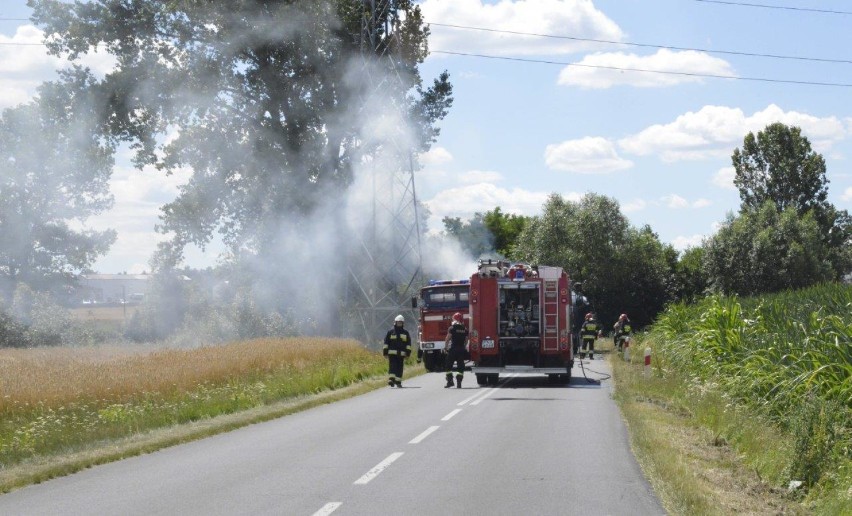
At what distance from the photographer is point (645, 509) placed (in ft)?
29.4

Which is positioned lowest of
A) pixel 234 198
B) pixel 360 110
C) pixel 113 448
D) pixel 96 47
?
pixel 113 448

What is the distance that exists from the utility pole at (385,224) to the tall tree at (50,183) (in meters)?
12.9

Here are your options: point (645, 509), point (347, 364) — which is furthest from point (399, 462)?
point (347, 364)

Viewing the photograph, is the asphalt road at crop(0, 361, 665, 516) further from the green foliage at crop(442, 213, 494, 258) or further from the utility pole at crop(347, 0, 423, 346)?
the green foliage at crop(442, 213, 494, 258)

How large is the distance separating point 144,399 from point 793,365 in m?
11.5

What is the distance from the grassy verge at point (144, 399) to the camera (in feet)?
45.4

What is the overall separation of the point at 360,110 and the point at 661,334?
16.7 m

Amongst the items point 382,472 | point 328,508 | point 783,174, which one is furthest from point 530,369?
point 783,174

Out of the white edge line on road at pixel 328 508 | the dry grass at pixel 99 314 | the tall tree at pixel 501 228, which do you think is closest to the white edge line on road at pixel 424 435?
the white edge line on road at pixel 328 508

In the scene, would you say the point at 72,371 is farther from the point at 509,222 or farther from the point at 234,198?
the point at 509,222

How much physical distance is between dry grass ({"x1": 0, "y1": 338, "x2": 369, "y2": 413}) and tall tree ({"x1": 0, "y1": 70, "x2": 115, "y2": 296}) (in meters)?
15.6

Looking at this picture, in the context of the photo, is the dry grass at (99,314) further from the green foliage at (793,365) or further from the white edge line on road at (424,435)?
the white edge line on road at (424,435)

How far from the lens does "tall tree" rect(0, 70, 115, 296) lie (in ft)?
151

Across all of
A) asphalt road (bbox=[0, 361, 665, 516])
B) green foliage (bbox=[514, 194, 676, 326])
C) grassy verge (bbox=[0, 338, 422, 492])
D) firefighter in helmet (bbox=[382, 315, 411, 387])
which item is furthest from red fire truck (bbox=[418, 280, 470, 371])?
green foliage (bbox=[514, 194, 676, 326])
